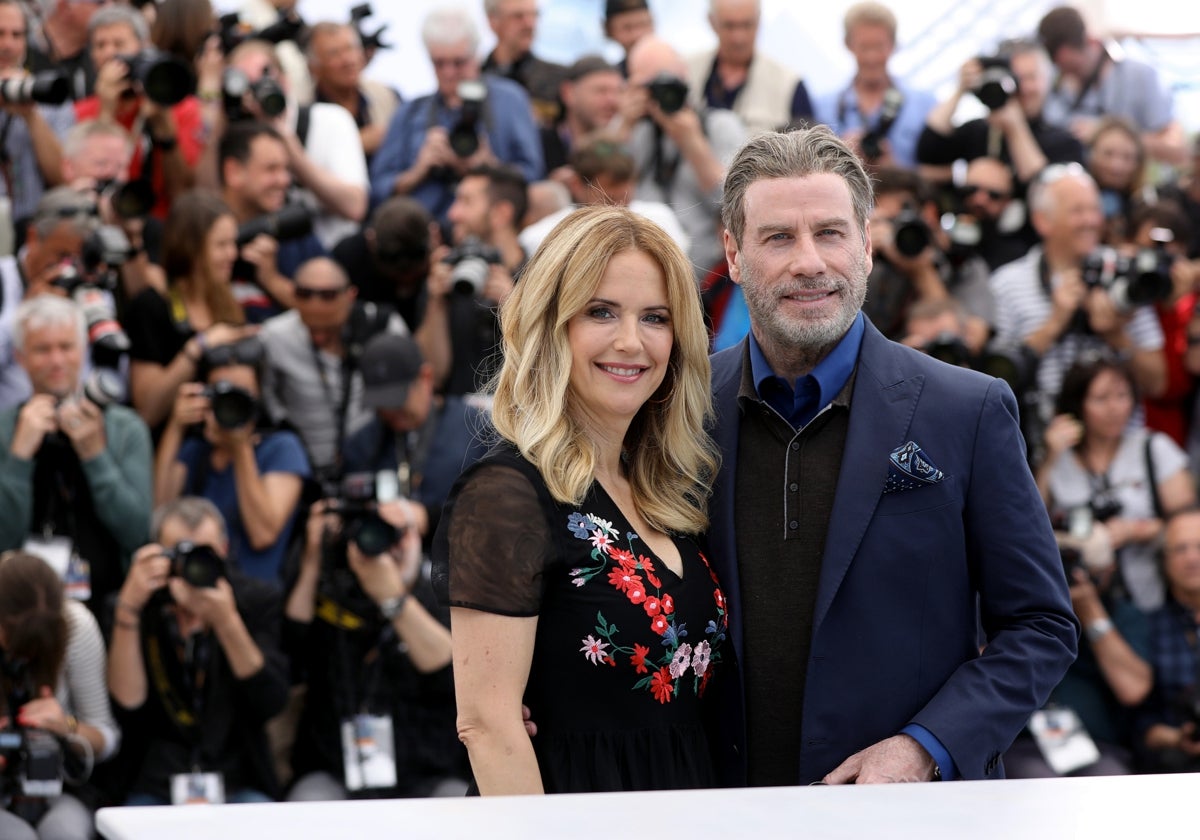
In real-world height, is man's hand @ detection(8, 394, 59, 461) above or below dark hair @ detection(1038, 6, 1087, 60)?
below

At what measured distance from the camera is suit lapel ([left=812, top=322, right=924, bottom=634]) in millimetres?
2146

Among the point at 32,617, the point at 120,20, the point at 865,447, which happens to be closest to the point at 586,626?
the point at 865,447

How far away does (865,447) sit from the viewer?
2.20 m

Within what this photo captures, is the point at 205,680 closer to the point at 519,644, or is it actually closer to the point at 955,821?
the point at 519,644

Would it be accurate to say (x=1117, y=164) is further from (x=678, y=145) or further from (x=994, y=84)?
(x=678, y=145)

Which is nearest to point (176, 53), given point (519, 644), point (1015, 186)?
point (1015, 186)

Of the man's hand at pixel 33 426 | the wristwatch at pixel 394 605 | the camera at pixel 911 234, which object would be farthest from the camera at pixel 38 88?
the camera at pixel 911 234

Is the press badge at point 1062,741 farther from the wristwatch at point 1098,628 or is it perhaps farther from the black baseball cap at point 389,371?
the black baseball cap at point 389,371

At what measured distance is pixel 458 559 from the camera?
2.02 m

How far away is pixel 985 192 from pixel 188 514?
2.80m

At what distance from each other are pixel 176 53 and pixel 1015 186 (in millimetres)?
2792

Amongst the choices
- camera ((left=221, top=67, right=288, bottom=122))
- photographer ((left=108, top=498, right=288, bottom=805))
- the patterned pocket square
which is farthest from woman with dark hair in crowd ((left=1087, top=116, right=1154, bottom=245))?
the patterned pocket square

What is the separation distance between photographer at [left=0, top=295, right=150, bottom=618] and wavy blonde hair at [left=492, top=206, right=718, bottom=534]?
2.41 metres

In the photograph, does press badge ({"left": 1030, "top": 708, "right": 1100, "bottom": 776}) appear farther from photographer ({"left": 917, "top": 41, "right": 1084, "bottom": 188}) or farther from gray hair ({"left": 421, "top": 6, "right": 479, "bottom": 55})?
gray hair ({"left": 421, "top": 6, "right": 479, "bottom": 55})
